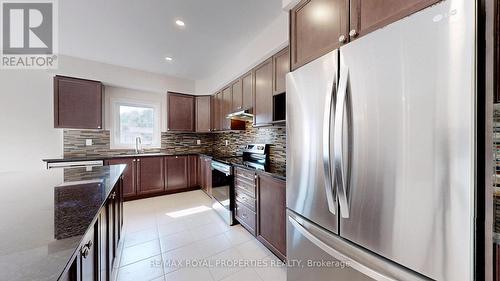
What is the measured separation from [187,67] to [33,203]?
3.36 m

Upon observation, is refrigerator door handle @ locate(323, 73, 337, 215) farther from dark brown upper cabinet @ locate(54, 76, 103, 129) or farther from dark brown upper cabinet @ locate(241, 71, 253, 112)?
dark brown upper cabinet @ locate(54, 76, 103, 129)

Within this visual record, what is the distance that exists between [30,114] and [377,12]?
484 cm

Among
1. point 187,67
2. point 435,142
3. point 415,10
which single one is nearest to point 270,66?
point 415,10

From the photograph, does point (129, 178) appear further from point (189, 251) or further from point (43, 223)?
point (43, 223)

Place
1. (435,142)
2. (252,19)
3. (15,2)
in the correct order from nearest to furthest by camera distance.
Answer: (435,142) → (15,2) → (252,19)

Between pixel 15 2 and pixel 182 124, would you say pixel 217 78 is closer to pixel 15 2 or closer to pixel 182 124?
pixel 182 124

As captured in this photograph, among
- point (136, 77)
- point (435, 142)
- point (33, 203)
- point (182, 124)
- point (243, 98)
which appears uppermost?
point (136, 77)

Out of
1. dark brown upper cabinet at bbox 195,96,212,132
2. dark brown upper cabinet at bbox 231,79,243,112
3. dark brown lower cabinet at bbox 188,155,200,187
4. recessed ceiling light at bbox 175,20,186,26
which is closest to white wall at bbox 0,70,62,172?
dark brown lower cabinet at bbox 188,155,200,187

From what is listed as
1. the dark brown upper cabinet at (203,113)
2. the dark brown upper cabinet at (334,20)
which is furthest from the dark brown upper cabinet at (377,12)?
the dark brown upper cabinet at (203,113)

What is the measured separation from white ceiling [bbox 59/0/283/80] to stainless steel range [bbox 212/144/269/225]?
1.65 m

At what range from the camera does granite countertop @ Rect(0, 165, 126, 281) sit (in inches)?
19.6

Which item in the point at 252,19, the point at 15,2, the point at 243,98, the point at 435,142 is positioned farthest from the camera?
the point at 243,98

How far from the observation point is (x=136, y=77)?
3.92m

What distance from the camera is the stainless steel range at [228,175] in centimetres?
262
